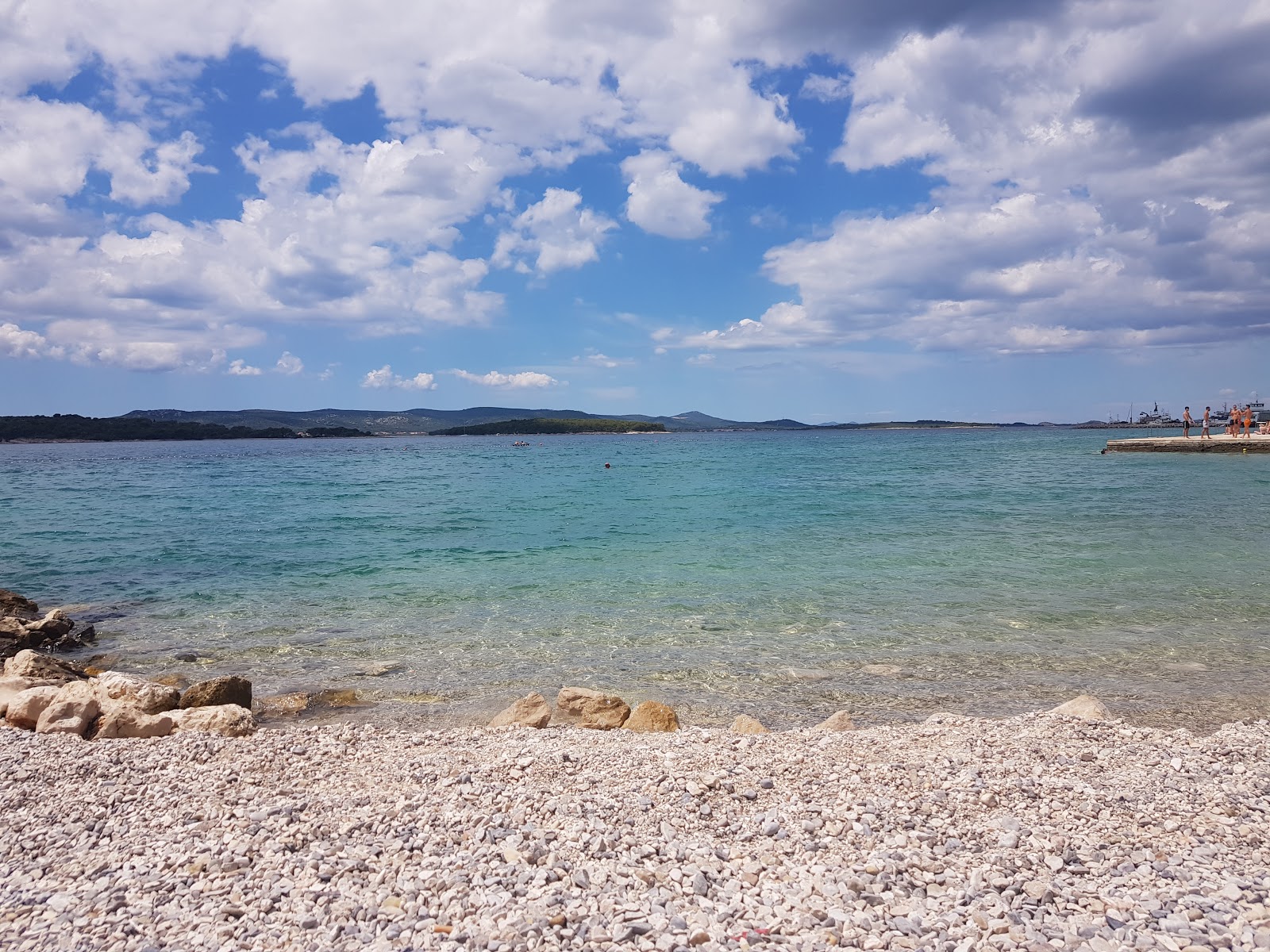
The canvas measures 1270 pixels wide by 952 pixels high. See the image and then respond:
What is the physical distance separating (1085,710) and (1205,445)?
220 feet

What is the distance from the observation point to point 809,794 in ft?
19.8

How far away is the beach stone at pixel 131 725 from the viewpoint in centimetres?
795

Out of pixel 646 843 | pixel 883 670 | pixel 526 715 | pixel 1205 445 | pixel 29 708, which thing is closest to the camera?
pixel 646 843

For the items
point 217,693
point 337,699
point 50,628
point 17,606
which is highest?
point 217,693

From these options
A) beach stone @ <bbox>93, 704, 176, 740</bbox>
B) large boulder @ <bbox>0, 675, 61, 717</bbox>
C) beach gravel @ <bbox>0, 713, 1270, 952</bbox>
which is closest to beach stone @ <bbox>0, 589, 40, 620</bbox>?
large boulder @ <bbox>0, 675, 61, 717</bbox>

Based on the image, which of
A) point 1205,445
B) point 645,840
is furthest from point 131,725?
point 1205,445

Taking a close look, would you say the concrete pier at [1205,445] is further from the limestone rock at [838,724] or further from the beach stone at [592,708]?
the beach stone at [592,708]

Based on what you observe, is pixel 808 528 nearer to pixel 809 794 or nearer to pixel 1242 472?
pixel 809 794

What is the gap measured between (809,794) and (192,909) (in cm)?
437

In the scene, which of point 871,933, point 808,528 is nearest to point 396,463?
point 808,528

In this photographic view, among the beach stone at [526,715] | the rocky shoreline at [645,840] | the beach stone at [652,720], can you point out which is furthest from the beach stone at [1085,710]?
the beach stone at [526,715]

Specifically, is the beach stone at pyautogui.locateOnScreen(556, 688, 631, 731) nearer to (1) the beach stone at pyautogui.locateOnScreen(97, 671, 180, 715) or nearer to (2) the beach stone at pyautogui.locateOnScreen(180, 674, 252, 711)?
(2) the beach stone at pyautogui.locateOnScreen(180, 674, 252, 711)

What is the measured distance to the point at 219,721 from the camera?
8.30m

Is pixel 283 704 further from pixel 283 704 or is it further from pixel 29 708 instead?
pixel 29 708
